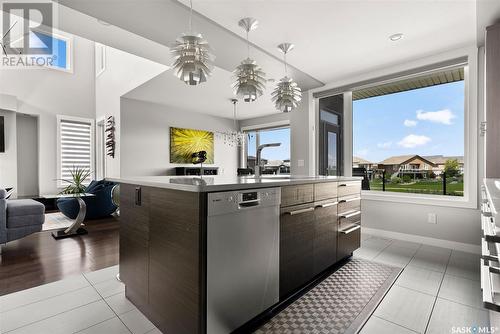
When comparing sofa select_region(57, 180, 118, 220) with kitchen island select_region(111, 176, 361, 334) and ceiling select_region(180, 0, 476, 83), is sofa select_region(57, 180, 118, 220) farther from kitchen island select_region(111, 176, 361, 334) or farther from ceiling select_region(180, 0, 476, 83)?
ceiling select_region(180, 0, 476, 83)

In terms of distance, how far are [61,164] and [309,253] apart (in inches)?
267

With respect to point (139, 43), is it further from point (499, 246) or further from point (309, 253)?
point (499, 246)

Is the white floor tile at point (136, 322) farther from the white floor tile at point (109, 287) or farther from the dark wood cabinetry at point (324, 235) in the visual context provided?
the dark wood cabinetry at point (324, 235)

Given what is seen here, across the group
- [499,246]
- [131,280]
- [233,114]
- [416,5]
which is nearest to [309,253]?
[131,280]

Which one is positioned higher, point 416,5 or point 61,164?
point 416,5

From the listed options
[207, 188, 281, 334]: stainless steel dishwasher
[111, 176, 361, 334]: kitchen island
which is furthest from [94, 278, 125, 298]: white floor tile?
[207, 188, 281, 334]: stainless steel dishwasher

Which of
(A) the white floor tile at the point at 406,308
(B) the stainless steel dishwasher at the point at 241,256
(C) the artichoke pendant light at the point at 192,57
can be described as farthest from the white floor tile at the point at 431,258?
(C) the artichoke pendant light at the point at 192,57

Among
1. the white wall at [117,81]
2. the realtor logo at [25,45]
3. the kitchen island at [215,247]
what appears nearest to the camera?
the kitchen island at [215,247]

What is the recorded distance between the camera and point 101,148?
633cm

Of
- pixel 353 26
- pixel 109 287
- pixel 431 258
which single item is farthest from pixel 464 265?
pixel 109 287

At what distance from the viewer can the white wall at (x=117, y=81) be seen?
12.9ft

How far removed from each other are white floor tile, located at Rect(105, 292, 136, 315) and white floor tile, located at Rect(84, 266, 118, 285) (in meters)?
0.40

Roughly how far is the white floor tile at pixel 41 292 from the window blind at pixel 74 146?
5.10 metres

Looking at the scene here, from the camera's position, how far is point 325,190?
2.10 m
